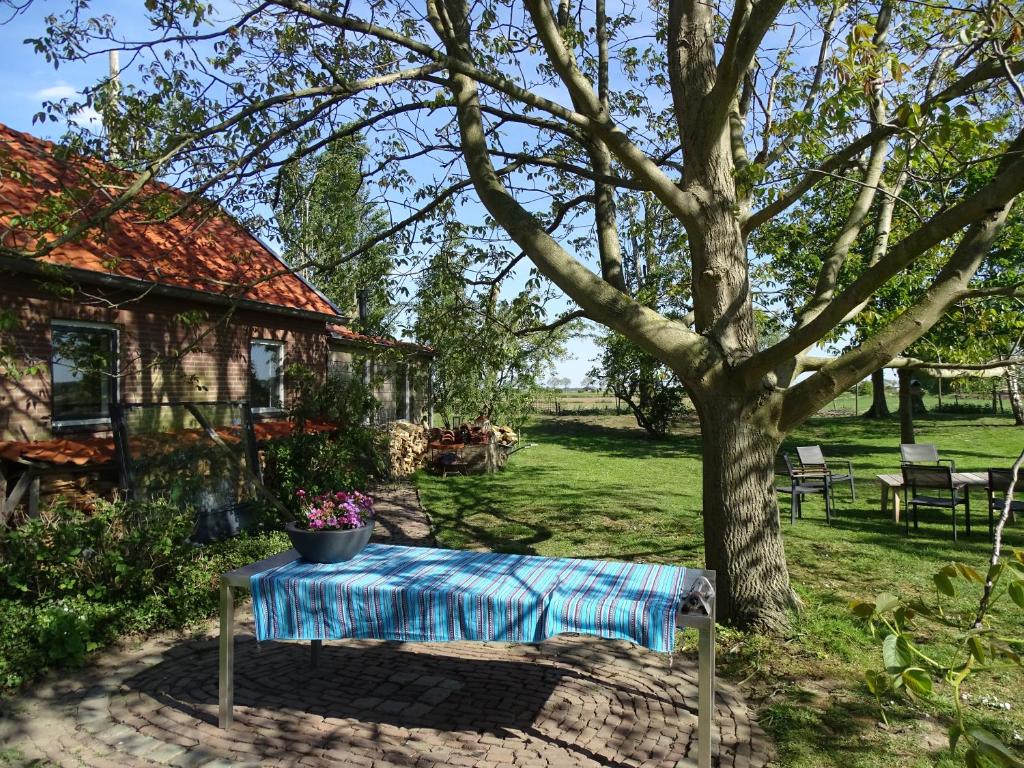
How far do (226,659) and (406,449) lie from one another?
41.1 ft

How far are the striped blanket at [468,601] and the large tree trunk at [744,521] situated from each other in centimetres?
189

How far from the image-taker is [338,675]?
5.50m

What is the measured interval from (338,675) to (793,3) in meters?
8.32

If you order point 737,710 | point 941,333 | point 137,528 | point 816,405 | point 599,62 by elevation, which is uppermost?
point 599,62

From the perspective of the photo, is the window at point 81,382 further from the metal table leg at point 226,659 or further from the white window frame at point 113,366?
the metal table leg at point 226,659

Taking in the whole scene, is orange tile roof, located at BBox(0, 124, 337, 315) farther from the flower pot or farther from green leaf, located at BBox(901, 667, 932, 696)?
green leaf, located at BBox(901, 667, 932, 696)

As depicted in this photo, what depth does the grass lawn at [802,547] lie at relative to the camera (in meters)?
4.60

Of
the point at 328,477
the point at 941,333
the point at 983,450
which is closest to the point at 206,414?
the point at 328,477

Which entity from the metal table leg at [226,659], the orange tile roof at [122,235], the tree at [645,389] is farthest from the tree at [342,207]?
the tree at [645,389]

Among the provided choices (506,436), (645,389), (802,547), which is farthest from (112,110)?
(645,389)

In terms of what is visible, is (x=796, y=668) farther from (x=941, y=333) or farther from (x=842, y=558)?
(x=941, y=333)

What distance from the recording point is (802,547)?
9.75 meters

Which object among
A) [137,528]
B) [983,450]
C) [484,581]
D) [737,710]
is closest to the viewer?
[484,581]

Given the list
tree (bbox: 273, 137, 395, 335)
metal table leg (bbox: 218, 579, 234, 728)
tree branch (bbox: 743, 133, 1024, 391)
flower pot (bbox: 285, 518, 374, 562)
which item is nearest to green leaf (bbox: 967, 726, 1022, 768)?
tree branch (bbox: 743, 133, 1024, 391)
